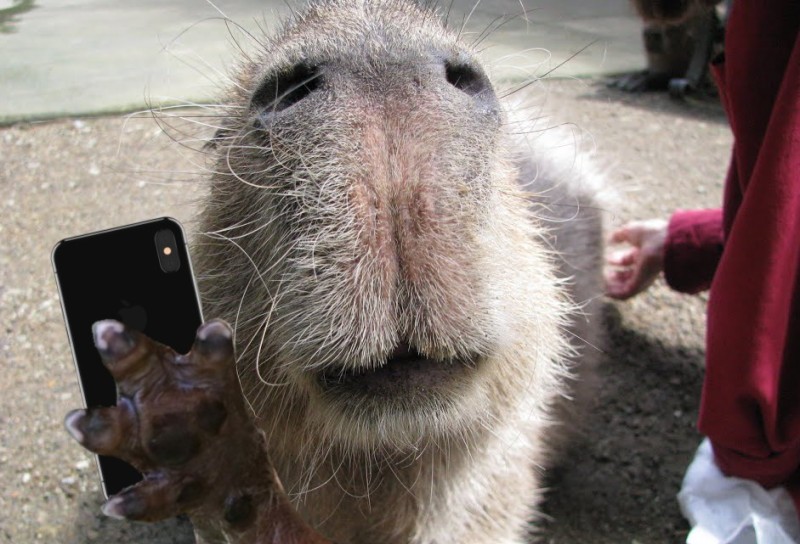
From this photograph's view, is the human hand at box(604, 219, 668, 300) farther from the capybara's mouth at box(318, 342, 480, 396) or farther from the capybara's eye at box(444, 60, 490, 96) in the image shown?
the capybara's mouth at box(318, 342, 480, 396)

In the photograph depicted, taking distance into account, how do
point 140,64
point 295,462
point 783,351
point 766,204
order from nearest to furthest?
point 295,462, point 766,204, point 783,351, point 140,64

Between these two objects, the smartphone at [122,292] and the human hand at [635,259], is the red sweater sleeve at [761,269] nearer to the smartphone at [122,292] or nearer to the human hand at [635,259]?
the human hand at [635,259]

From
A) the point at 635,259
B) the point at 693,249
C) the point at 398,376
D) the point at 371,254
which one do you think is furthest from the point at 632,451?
the point at 371,254

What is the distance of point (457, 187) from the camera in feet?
3.88

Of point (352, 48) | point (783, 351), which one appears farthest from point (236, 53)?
point (783, 351)

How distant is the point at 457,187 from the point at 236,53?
113cm

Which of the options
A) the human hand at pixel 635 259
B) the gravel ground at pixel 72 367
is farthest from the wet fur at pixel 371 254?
the human hand at pixel 635 259

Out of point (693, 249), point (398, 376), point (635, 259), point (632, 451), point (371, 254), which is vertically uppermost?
point (371, 254)

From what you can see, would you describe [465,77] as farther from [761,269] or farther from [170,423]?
[761,269]

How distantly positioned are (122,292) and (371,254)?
57 cm

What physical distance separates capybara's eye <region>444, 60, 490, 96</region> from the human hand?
1.95m

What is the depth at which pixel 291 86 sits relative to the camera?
4.12 feet

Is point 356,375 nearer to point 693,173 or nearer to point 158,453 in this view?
point 158,453

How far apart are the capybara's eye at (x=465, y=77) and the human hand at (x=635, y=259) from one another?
6.38 ft
